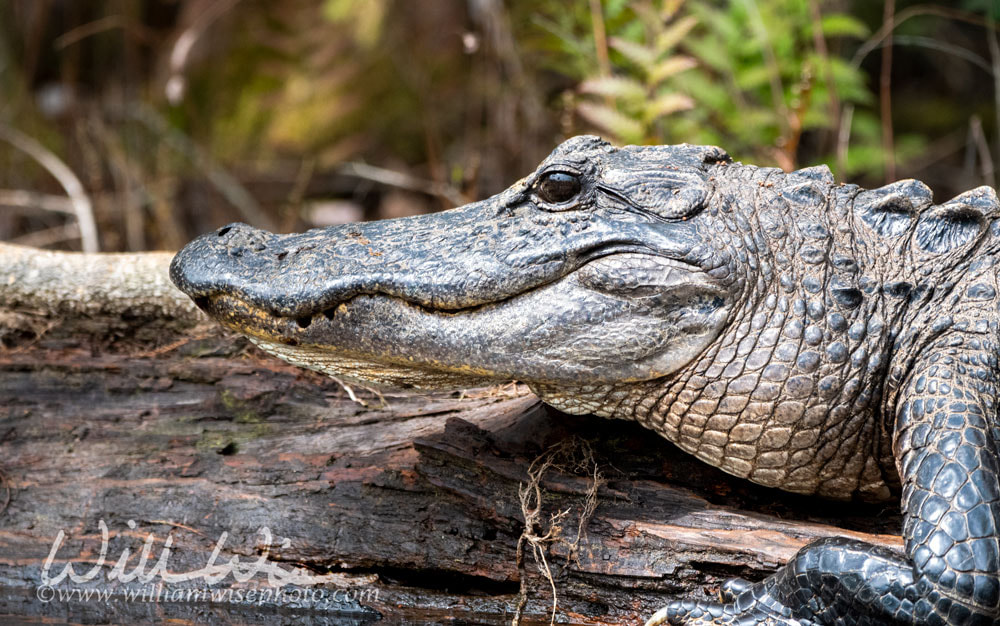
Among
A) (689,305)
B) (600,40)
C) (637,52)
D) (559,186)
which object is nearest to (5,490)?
(559,186)

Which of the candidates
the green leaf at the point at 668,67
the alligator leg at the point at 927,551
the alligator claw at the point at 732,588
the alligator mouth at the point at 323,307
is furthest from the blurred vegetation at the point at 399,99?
the alligator claw at the point at 732,588

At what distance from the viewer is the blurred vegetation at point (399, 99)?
5742 mm

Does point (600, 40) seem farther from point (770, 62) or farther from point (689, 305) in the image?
point (689, 305)

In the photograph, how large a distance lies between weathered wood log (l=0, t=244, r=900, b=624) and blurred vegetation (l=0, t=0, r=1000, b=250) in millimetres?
2009

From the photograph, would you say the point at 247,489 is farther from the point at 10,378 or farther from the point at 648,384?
the point at 648,384

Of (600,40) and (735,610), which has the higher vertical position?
(600,40)

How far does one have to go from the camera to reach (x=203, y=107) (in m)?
8.77

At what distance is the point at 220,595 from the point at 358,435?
75 cm

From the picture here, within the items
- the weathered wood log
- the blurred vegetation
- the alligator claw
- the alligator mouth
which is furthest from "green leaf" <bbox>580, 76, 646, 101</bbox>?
the alligator claw

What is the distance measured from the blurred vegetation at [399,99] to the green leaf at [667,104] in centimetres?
2

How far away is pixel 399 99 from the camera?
9.09m

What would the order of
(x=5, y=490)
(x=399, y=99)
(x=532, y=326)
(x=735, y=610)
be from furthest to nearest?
(x=399, y=99) → (x=5, y=490) → (x=532, y=326) → (x=735, y=610)

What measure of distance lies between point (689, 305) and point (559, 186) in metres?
0.56

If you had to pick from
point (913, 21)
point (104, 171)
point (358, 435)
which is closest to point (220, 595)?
point (358, 435)
